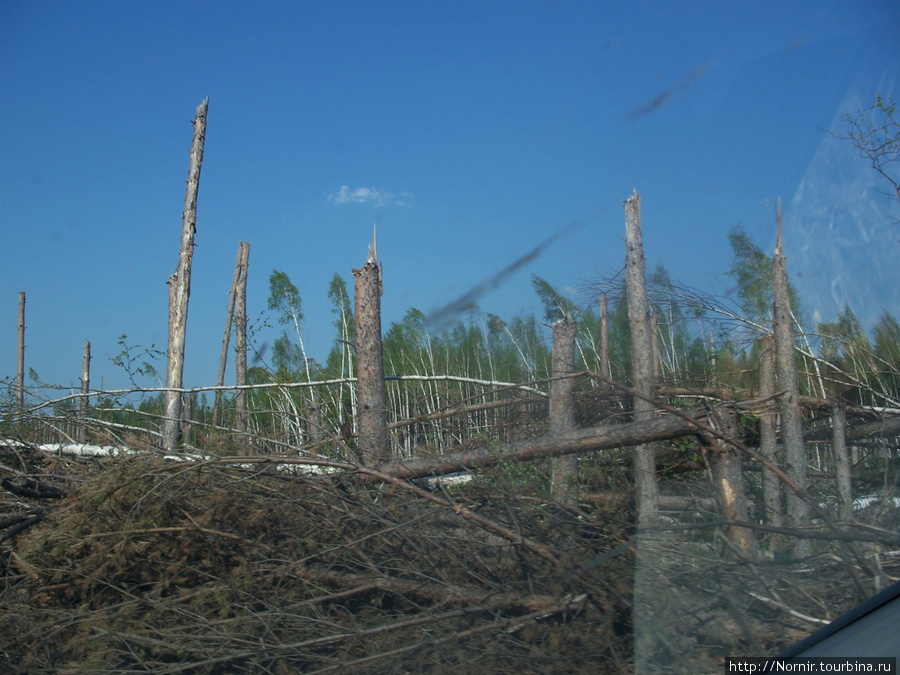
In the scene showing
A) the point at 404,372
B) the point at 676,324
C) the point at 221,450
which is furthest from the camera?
the point at 404,372

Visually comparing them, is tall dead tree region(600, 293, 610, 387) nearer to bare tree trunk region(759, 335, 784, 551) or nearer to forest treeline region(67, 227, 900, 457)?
forest treeline region(67, 227, 900, 457)

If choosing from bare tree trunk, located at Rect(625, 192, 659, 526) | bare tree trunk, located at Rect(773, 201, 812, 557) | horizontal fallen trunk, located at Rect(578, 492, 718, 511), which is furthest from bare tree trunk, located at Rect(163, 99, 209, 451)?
bare tree trunk, located at Rect(773, 201, 812, 557)

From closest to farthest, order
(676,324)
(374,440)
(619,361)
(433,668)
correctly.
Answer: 1. (433,668)
2. (374,440)
3. (676,324)
4. (619,361)

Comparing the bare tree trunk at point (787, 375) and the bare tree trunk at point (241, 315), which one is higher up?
the bare tree trunk at point (241, 315)

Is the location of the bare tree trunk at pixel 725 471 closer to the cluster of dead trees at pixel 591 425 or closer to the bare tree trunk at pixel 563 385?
the cluster of dead trees at pixel 591 425

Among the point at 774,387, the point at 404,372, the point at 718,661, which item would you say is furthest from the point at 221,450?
the point at 404,372

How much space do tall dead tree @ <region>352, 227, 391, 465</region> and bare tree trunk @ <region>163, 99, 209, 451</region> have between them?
155 inches

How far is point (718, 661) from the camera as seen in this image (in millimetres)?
2715

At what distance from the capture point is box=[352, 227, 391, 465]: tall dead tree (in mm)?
8109

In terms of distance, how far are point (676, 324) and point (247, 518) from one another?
6.50 meters

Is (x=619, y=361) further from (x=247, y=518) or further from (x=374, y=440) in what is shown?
(x=247, y=518)

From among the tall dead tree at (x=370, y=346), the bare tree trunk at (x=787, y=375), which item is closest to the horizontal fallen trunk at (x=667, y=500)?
the bare tree trunk at (x=787, y=375)

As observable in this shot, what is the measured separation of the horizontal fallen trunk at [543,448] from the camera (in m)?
5.21

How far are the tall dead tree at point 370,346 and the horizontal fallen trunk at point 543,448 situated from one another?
2.42 m
